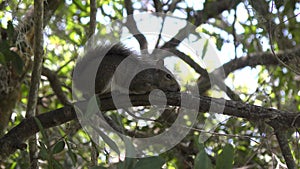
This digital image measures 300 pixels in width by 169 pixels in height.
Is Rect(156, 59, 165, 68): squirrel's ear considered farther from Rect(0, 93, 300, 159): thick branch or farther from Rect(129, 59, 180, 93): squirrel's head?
Rect(0, 93, 300, 159): thick branch

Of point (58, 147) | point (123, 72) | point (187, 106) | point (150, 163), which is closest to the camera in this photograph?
point (150, 163)

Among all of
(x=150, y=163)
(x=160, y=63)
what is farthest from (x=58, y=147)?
(x=160, y=63)

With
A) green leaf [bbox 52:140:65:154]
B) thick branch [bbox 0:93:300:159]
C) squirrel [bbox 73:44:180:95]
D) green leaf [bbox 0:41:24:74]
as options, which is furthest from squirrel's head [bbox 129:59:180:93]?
green leaf [bbox 52:140:65:154]

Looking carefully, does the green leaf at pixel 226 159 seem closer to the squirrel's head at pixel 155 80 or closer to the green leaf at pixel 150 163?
the green leaf at pixel 150 163

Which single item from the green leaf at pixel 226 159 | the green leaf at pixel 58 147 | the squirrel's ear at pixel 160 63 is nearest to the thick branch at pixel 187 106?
the green leaf at pixel 58 147

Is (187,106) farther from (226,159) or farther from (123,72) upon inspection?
(123,72)

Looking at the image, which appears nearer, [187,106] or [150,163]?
[150,163]

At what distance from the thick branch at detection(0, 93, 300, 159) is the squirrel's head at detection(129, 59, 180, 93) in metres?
0.76

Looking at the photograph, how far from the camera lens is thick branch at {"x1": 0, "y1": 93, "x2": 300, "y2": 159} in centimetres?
184

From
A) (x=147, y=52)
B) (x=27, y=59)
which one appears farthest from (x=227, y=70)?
(x=27, y=59)

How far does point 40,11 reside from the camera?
2166 mm

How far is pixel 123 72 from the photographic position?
2826mm

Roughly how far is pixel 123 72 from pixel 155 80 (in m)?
0.18

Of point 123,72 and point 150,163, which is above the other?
point 123,72
